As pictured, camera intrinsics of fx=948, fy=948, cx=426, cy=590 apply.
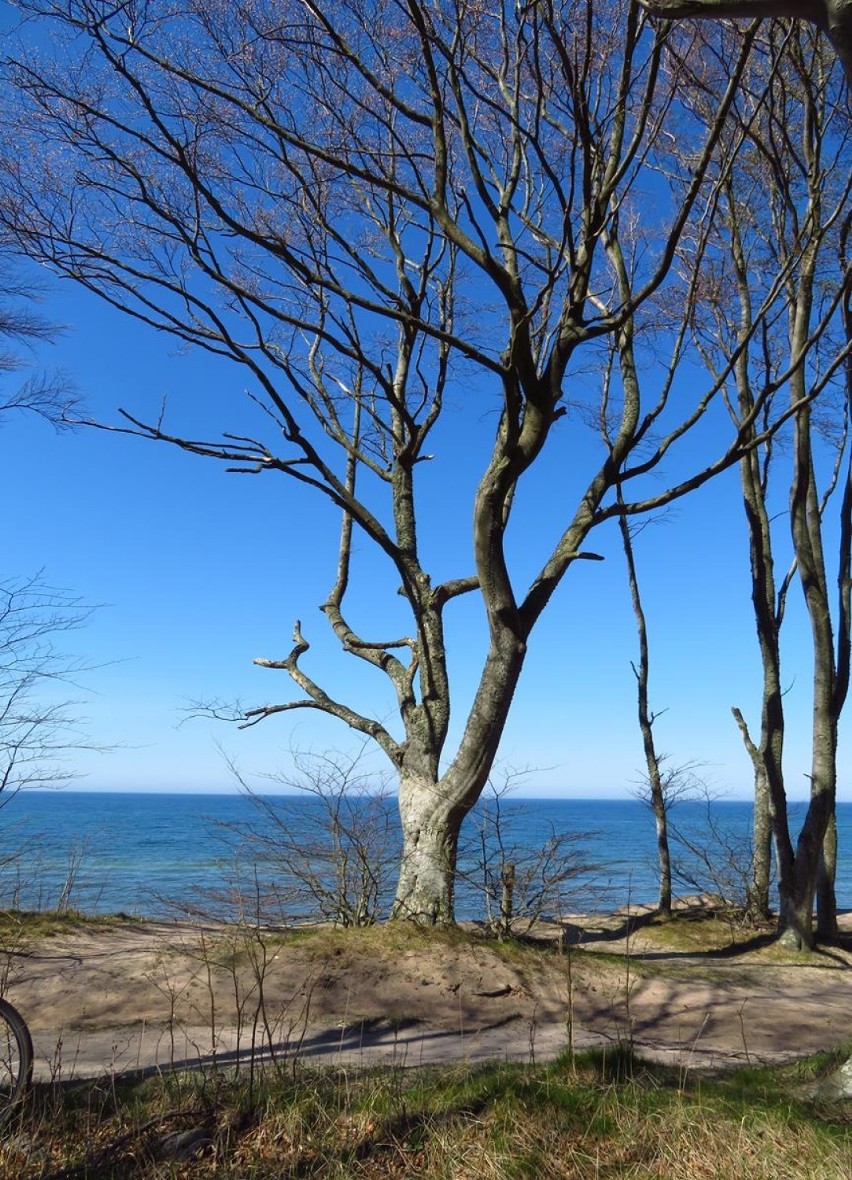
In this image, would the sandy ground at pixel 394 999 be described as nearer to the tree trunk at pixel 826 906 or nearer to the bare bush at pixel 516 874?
the bare bush at pixel 516 874

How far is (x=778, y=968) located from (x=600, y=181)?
830 centimetres

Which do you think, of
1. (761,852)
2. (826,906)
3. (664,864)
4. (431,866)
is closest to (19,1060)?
(431,866)

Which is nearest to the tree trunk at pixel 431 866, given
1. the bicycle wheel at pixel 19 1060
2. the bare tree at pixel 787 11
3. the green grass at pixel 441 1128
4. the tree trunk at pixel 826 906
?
the green grass at pixel 441 1128

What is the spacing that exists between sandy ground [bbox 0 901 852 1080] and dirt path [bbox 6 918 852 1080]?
0.02 m

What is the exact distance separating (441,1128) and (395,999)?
409cm

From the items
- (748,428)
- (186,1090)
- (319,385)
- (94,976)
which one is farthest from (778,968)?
(319,385)

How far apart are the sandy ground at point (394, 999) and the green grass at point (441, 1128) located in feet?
4.96

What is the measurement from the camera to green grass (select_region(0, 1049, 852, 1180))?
3.59m

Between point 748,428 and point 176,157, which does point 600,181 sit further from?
point 176,157

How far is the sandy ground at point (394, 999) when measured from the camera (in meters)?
6.60

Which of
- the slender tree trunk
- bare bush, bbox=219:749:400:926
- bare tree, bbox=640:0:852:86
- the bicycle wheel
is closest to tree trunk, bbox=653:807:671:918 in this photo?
the slender tree trunk

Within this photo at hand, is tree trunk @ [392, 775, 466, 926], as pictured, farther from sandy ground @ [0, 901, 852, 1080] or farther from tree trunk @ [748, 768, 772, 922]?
tree trunk @ [748, 768, 772, 922]

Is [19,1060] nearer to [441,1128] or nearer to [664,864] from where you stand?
[441,1128]

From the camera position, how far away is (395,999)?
792 cm
